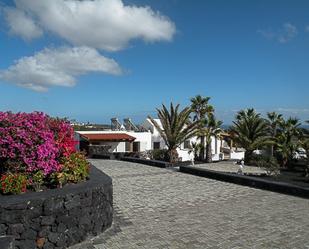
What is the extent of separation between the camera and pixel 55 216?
23.4 feet

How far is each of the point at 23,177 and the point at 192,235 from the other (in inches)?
151

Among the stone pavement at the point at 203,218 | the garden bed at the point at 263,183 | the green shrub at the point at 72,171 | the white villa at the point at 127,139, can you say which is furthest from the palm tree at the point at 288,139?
the green shrub at the point at 72,171

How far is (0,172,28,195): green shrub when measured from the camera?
285 inches

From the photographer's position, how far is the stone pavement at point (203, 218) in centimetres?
770

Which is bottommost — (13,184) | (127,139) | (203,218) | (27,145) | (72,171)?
(203,218)

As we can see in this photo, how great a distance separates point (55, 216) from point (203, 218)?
415 centimetres

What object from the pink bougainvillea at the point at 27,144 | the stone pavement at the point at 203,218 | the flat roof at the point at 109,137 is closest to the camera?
the stone pavement at the point at 203,218

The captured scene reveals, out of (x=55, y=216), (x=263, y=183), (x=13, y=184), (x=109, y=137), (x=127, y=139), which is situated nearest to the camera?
(x=55, y=216)

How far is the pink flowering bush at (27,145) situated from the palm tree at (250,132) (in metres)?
25.5

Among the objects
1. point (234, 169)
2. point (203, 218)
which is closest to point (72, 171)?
point (203, 218)

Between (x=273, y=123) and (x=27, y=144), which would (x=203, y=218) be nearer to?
(x=27, y=144)

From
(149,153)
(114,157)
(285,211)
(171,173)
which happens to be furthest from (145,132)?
(285,211)

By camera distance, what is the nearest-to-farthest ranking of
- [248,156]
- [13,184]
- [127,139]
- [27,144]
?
[13,184]
[27,144]
[248,156]
[127,139]

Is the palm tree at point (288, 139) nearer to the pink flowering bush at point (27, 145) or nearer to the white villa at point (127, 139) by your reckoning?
the white villa at point (127, 139)
